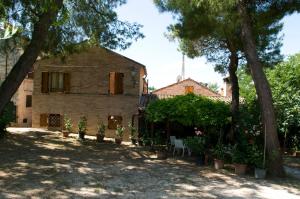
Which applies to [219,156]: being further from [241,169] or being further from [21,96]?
[21,96]

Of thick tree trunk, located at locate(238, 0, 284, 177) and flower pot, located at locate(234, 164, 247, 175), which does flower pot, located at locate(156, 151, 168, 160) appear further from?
thick tree trunk, located at locate(238, 0, 284, 177)

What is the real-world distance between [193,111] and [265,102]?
4.64 metres

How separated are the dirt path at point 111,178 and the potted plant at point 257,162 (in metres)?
0.41

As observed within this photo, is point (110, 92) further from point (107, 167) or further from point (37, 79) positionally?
point (107, 167)

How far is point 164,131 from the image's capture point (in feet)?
72.4

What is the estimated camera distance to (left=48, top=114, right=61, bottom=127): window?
986 inches

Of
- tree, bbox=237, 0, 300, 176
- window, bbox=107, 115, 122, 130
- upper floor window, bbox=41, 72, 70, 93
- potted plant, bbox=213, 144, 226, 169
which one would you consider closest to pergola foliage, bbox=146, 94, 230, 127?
potted plant, bbox=213, 144, 226, 169

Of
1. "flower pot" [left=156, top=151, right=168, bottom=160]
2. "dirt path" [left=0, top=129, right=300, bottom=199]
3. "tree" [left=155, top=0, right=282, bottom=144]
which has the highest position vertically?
"tree" [left=155, top=0, right=282, bottom=144]

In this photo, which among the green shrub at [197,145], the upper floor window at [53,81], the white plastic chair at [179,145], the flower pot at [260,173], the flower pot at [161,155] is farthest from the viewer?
the upper floor window at [53,81]

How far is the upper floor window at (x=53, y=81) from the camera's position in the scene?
2514 centimetres

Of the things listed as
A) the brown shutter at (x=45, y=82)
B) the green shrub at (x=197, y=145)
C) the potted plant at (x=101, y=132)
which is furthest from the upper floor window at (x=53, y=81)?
the green shrub at (x=197, y=145)

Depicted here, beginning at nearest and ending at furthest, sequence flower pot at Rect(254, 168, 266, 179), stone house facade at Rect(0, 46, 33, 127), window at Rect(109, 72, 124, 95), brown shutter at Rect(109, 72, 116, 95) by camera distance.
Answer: flower pot at Rect(254, 168, 266, 179), window at Rect(109, 72, 124, 95), brown shutter at Rect(109, 72, 116, 95), stone house facade at Rect(0, 46, 33, 127)

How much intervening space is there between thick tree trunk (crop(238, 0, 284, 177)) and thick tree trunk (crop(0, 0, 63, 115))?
6.30 m

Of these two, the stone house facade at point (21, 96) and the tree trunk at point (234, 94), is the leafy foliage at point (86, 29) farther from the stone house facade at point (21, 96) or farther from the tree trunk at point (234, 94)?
the stone house facade at point (21, 96)
